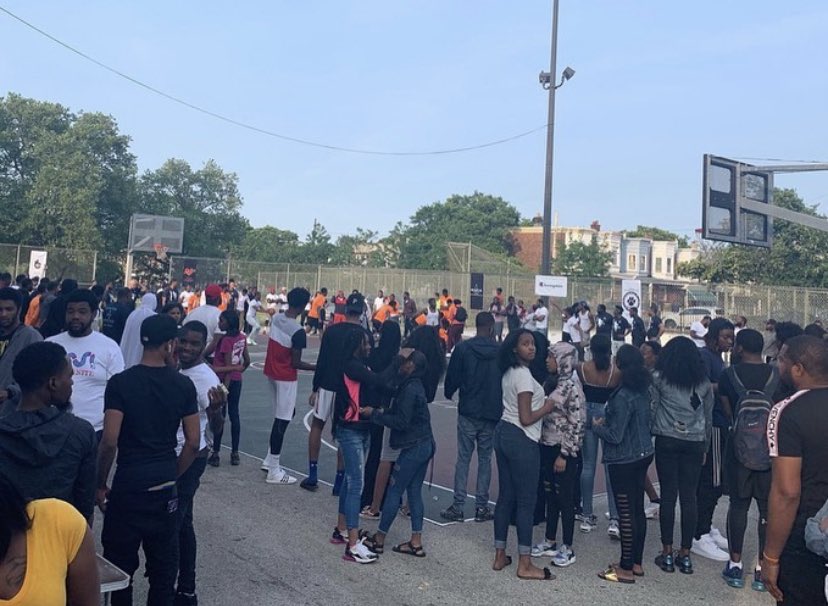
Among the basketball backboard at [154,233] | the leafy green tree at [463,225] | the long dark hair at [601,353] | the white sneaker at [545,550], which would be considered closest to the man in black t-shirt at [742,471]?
the long dark hair at [601,353]

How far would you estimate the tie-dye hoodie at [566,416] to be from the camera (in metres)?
6.28

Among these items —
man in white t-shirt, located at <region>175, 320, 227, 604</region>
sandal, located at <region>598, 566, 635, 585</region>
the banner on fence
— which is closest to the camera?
man in white t-shirt, located at <region>175, 320, 227, 604</region>

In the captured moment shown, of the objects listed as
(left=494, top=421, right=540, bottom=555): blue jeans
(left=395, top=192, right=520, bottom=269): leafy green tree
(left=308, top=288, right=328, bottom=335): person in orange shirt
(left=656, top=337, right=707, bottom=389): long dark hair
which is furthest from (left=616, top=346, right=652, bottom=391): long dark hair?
(left=395, top=192, right=520, bottom=269): leafy green tree

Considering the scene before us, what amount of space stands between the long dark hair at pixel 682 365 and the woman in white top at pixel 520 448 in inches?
40.5

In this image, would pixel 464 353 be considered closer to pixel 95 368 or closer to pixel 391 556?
pixel 391 556

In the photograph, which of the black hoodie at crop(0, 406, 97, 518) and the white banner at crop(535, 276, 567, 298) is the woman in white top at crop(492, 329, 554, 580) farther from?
the white banner at crop(535, 276, 567, 298)

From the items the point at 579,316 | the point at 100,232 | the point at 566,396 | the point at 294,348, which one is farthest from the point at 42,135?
the point at 566,396

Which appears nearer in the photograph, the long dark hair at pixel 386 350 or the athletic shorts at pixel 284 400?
the long dark hair at pixel 386 350

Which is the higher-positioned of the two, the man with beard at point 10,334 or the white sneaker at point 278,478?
the man with beard at point 10,334

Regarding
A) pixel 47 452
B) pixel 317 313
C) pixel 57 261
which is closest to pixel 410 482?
pixel 47 452

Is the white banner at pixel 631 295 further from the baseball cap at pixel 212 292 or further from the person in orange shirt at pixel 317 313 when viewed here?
the baseball cap at pixel 212 292

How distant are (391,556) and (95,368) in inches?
107

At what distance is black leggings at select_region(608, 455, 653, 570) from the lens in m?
5.95

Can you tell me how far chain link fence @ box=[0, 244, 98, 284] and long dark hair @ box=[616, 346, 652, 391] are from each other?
93.9 ft
